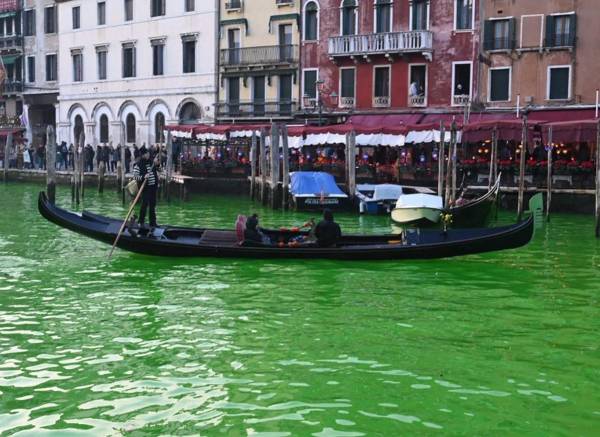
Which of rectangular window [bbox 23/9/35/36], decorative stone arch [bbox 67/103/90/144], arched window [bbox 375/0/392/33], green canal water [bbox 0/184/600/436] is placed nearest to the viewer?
green canal water [bbox 0/184/600/436]

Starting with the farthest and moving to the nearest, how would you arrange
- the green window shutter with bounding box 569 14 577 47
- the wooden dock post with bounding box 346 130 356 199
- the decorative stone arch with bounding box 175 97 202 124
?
the decorative stone arch with bounding box 175 97 202 124, the green window shutter with bounding box 569 14 577 47, the wooden dock post with bounding box 346 130 356 199

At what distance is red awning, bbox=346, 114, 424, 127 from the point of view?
2844 cm

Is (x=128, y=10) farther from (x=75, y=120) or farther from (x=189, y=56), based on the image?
(x=75, y=120)

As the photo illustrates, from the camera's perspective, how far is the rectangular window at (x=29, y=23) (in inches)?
1662

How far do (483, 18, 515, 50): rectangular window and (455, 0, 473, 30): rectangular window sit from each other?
0.60 metres

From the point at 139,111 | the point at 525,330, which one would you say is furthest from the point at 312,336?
the point at 139,111

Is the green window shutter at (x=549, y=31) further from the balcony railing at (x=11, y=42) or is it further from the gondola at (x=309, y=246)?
the balcony railing at (x=11, y=42)

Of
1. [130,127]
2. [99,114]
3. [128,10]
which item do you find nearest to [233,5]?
[128,10]

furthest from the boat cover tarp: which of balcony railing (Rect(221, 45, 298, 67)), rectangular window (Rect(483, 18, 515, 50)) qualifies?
balcony railing (Rect(221, 45, 298, 67))

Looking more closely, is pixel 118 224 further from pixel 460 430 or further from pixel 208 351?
pixel 460 430

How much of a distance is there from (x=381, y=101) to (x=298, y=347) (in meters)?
22.7

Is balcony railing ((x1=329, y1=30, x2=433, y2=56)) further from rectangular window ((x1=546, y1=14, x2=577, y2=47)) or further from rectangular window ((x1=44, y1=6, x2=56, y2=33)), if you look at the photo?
rectangular window ((x1=44, y1=6, x2=56, y2=33))

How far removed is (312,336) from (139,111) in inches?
1186

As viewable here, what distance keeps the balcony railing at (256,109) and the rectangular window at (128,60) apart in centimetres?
592
